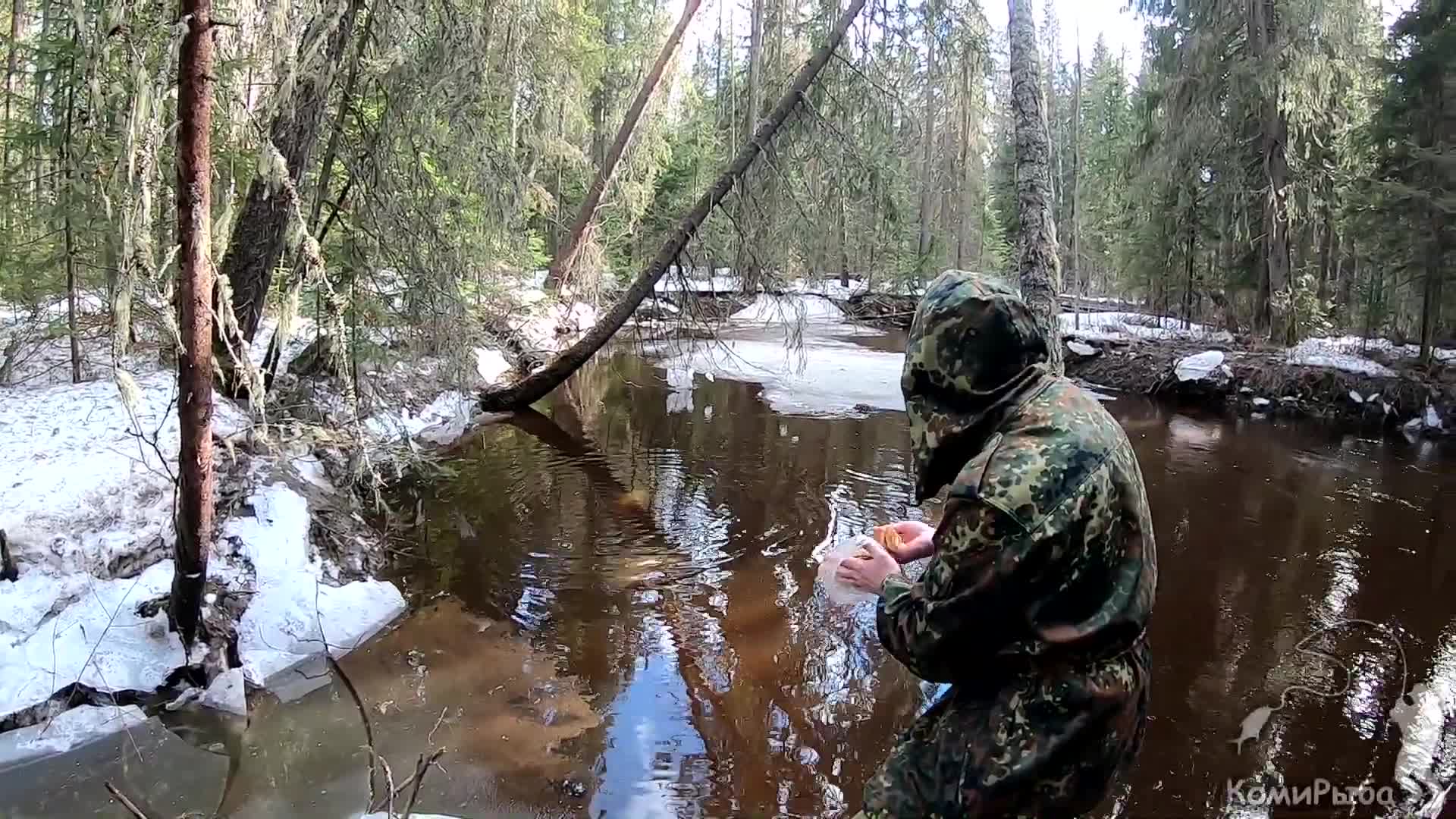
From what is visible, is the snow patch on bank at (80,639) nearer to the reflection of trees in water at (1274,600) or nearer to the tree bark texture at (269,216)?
the tree bark texture at (269,216)

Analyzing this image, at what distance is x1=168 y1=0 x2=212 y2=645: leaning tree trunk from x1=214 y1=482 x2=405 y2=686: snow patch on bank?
0.75 metres

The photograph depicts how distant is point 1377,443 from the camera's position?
13.4 m

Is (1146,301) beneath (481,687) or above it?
above

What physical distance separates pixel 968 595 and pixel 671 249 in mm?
10037

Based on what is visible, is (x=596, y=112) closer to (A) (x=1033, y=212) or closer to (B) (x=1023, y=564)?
(A) (x=1033, y=212)

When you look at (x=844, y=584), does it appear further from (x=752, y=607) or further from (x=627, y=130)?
(x=627, y=130)

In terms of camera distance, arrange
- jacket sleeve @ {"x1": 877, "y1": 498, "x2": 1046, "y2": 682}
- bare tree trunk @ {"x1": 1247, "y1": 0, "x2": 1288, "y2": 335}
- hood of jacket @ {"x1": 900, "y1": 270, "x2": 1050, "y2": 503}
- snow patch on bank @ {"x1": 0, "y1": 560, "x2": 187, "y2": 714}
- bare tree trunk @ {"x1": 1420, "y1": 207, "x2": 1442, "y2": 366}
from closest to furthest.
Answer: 1. jacket sleeve @ {"x1": 877, "y1": 498, "x2": 1046, "y2": 682}
2. hood of jacket @ {"x1": 900, "y1": 270, "x2": 1050, "y2": 503}
3. snow patch on bank @ {"x1": 0, "y1": 560, "x2": 187, "y2": 714}
4. bare tree trunk @ {"x1": 1420, "y1": 207, "x2": 1442, "y2": 366}
5. bare tree trunk @ {"x1": 1247, "y1": 0, "x2": 1288, "y2": 335}

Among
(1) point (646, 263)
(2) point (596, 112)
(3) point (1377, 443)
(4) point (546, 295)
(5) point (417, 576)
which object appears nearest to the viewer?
(5) point (417, 576)

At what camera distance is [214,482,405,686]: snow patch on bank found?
5375 millimetres

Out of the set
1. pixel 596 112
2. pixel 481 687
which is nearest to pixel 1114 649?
pixel 481 687

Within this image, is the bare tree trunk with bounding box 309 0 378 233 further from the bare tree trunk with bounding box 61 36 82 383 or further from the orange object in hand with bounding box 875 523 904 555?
the orange object in hand with bounding box 875 523 904 555

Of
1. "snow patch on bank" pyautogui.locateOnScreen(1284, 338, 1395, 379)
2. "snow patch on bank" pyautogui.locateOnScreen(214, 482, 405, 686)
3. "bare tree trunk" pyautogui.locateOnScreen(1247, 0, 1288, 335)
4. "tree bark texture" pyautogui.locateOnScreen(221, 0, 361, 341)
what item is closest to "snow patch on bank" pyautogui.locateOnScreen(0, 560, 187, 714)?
"snow patch on bank" pyautogui.locateOnScreen(214, 482, 405, 686)

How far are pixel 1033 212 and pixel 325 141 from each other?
6.20 meters

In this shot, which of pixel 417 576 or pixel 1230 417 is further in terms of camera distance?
pixel 1230 417
